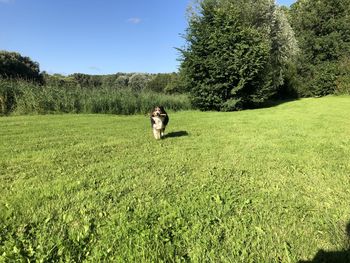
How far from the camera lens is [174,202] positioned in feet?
11.1

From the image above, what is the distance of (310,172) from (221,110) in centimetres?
1351

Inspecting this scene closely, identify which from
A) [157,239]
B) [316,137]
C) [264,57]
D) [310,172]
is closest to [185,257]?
[157,239]

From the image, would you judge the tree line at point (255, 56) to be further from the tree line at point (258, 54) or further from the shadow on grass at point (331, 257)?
the shadow on grass at point (331, 257)

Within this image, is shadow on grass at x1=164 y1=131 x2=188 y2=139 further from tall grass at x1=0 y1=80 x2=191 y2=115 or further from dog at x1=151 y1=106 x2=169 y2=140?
tall grass at x1=0 y1=80 x2=191 y2=115

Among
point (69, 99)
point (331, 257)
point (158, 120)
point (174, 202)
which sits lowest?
point (331, 257)

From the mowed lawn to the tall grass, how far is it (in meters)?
6.49

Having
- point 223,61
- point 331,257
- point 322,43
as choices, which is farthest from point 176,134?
point 322,43

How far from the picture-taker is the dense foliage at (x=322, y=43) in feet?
92.1

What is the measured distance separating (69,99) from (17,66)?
28.1 metres

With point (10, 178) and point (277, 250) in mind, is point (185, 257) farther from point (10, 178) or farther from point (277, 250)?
point (10, 178)

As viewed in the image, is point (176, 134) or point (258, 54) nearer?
point (176, 134)

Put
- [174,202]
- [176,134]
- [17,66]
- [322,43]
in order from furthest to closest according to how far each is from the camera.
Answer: [17,66] < [322,43] < [176,134] < [174,202]

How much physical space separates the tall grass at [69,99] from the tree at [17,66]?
22021 millimetres

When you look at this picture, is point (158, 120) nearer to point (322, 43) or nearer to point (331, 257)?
point (331, 257)
